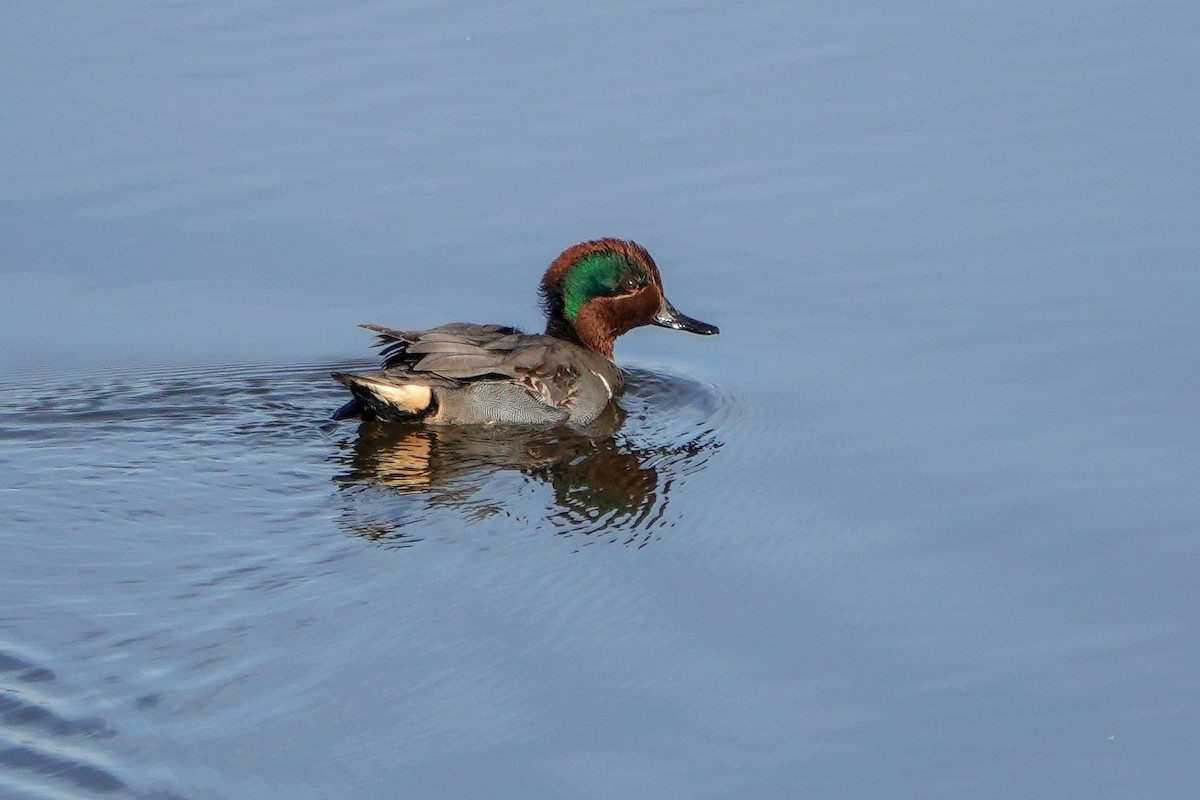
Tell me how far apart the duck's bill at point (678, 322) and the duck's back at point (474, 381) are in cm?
87

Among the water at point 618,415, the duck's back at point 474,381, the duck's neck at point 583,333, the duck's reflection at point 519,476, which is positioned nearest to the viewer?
the water at point 618,415

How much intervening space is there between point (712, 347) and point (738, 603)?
398 centimetres

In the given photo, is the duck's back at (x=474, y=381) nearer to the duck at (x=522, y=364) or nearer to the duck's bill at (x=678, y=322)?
the duck at (x=522, y=364)

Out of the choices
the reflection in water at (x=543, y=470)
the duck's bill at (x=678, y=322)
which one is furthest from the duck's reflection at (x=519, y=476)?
the duck's bill at (x=678, y=322)

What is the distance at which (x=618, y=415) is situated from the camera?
10.4 m

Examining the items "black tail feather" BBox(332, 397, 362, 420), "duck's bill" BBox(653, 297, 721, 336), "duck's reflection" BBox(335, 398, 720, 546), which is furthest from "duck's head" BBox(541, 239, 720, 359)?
"black tail feather" BBox(332, 397, 362, 420)

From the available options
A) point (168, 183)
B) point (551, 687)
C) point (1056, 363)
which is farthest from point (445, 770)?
point (168, 183)

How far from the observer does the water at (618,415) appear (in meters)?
6.32

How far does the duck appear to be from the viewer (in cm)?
992

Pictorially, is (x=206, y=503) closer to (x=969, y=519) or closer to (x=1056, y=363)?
(x=969, y=519)

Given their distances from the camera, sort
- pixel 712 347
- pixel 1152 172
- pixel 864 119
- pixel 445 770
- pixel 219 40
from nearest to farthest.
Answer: pixel 445 770, pixel 712 347, pixel 1152 172, pixel 864 119, pixel 219 40

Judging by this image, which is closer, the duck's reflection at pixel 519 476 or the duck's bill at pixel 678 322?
the duck's reflection at pixel 519 476

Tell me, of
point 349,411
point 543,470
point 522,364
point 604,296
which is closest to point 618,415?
point 522,364

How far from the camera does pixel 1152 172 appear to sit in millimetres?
12008
